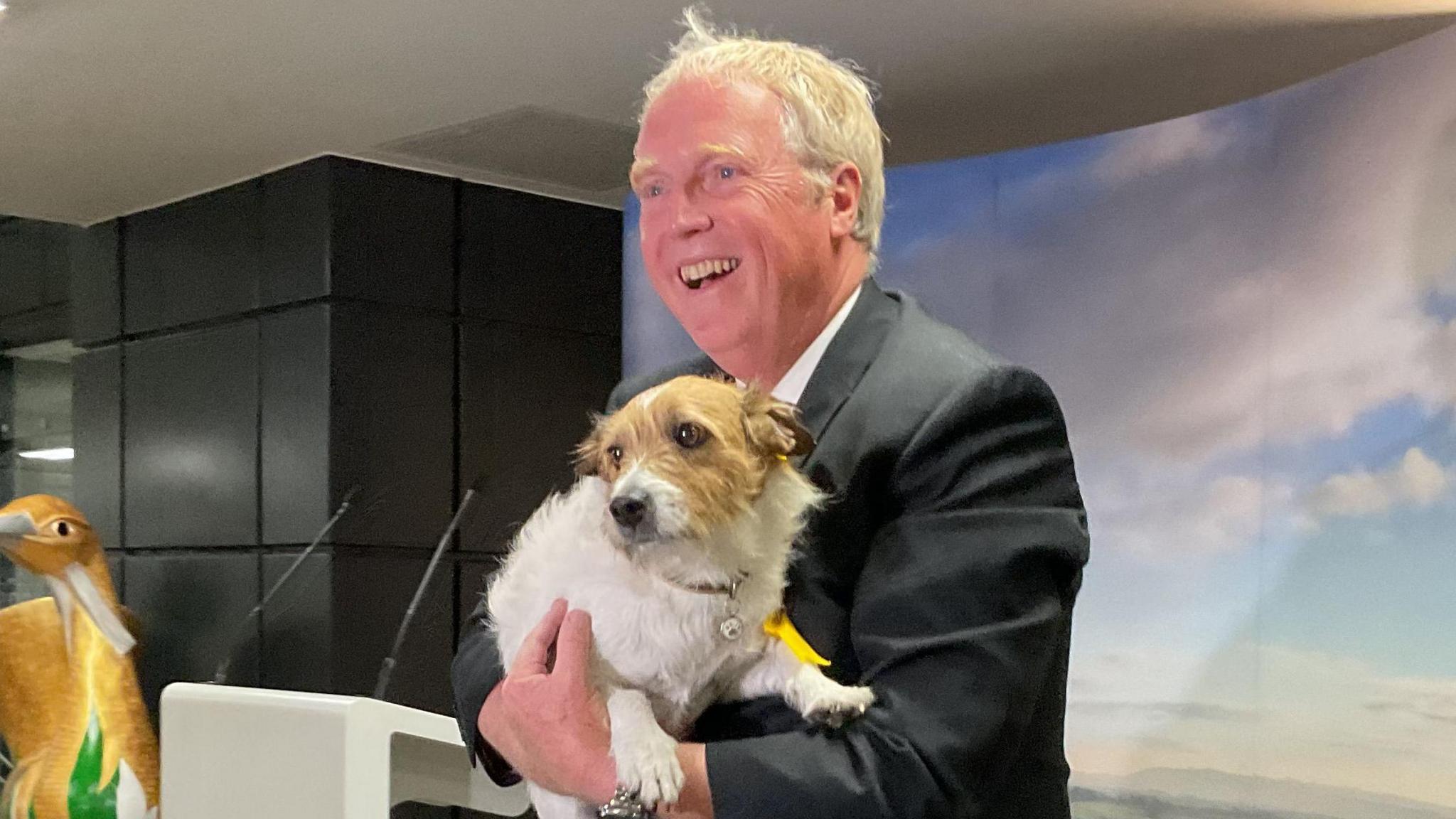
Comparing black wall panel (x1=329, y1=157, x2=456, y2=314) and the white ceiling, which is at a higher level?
the white ceiling

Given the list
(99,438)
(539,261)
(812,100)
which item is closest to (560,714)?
(812,100)

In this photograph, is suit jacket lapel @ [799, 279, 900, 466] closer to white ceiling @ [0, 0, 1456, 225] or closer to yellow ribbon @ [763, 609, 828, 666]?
yellow ribbon @ [763, 609, 828, 666]

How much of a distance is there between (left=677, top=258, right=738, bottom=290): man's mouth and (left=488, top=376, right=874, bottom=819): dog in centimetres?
10

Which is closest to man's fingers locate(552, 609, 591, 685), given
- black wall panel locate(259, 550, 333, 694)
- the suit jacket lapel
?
the suit jacket lapel

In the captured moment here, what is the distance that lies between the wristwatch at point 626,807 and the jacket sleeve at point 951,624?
0.06m

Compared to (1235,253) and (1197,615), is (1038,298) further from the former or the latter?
(1197,615)

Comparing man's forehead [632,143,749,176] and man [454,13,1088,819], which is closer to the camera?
man [454,13,1088,819]

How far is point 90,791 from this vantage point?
12.8 feet

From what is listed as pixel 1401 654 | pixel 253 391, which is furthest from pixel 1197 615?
pixel 253 391

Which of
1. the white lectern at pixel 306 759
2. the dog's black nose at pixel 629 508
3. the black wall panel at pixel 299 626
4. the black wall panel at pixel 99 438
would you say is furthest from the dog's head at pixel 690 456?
the black wall panel at pixel 99 438

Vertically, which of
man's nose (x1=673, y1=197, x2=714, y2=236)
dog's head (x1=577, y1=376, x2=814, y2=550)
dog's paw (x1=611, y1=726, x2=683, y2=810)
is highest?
man's nose (x1=673, y1=197, x2=714, y2=236)

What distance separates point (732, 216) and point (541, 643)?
397mm

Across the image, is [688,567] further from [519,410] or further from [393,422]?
[519,410]

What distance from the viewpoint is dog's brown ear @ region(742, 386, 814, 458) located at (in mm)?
1148
